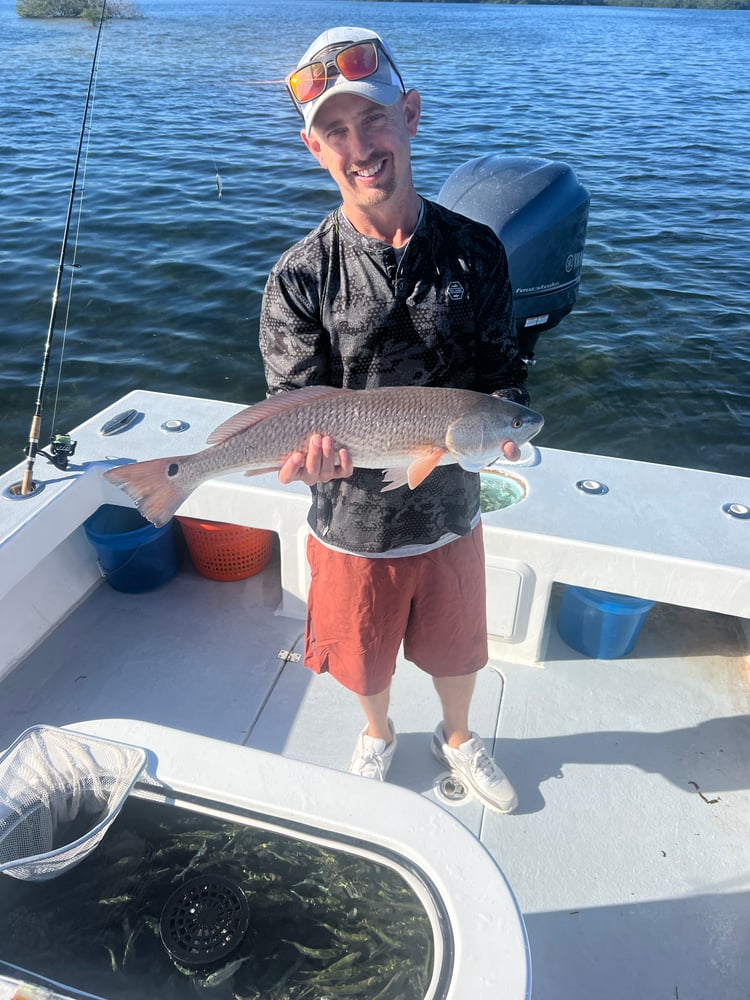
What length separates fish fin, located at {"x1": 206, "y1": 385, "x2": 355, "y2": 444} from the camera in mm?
2361

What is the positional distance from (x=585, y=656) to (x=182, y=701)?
230cm

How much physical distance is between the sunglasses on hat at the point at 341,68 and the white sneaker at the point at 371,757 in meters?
2.67

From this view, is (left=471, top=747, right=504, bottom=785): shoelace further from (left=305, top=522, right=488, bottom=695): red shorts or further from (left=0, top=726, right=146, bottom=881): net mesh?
(left=0, top=726, right=146, bottom=881): net mesh

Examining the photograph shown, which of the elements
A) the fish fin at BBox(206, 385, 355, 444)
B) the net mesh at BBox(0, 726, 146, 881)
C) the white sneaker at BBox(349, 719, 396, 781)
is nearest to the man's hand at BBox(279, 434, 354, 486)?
the fish fin at BBox(206, 385, 355, 444)

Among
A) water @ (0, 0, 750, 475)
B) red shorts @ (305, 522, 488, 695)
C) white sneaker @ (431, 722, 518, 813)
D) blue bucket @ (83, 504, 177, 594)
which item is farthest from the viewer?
water @ (0, 0, 750, 475)

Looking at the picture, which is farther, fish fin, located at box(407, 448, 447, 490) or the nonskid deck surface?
the nonskid deck surface

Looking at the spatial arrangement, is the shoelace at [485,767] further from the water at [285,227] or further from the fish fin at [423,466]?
the water at [285,227]

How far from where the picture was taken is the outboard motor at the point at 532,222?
463 cm

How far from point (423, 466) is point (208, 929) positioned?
4.99 ft

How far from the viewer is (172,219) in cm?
1284

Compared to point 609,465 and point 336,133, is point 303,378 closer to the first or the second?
point 336,133

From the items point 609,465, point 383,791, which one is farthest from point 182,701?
point 609,465

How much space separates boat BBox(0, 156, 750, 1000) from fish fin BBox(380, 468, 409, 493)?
0.95 metres

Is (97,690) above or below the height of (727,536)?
below
